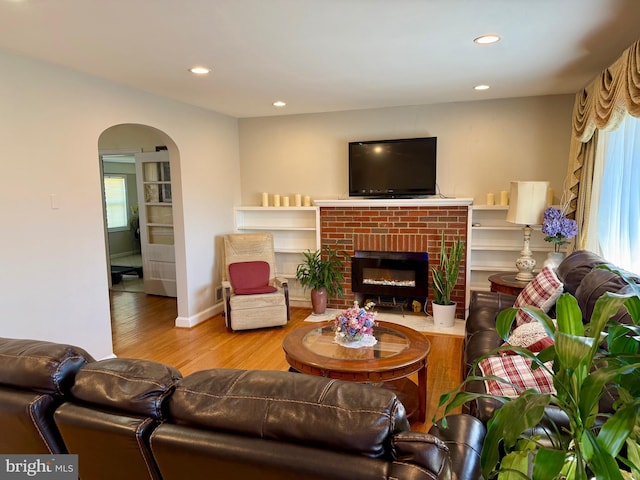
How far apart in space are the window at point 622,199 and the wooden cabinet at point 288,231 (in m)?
3.04

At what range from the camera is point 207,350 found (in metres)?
3.82

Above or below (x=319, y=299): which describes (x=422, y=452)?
above

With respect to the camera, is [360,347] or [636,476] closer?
[636,476]

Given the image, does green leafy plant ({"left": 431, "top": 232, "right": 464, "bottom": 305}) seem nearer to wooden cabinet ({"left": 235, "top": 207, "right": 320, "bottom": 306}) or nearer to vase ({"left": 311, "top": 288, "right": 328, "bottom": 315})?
vase ({"left": 311, "top": 288, "right": 328, "bottom": 315})

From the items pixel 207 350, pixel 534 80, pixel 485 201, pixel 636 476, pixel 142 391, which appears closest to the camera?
pixel 636 476

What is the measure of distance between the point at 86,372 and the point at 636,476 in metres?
1.34

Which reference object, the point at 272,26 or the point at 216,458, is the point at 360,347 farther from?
the point at 272,26

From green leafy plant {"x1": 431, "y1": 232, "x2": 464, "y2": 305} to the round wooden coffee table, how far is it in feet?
4.84

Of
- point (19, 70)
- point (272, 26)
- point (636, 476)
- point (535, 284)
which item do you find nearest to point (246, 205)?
point (19, 70)

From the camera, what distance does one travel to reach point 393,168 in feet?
15.2

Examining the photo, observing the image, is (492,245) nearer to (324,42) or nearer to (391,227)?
(391,227)

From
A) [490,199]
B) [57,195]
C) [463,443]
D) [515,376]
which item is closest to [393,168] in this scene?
[490,199]

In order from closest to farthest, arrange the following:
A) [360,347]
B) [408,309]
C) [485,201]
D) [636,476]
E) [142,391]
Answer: [636,476] → [142,391] → [360,347] → [485,201] → [408,309]

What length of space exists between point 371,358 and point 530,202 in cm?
223
